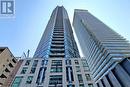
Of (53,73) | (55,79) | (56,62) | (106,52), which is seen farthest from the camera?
(106,52)

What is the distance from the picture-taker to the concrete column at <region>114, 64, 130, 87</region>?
131ft

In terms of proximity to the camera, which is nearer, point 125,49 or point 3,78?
point 3,78

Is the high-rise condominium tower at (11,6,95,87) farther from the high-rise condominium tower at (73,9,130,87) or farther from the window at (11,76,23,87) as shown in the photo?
the high-rise condominium tower at (73,9,130,87)

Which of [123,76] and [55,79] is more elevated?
[123,76]

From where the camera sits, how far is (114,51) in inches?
3487

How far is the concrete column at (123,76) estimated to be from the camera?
39894 mm

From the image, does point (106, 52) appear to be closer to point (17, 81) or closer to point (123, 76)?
point (123, 76)

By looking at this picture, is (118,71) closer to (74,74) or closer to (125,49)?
(74,74)

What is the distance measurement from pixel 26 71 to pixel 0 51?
32.2 feet

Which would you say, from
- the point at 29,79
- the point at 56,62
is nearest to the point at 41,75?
the point at 29,79

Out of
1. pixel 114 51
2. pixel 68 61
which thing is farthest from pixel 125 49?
pixel 68 61

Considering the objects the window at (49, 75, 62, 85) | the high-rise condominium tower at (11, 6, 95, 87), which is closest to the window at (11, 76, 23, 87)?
the high-rise condominium tower at (11, 6, 95, 87)

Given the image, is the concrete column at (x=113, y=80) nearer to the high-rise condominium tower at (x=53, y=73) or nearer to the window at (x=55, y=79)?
the high-rise condominium tower at (x=53, y=73)

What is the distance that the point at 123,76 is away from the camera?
4175 centimetres
